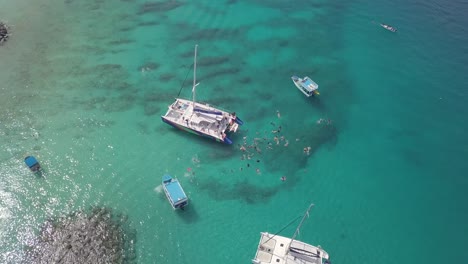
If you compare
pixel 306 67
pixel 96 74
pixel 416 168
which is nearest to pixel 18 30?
pixel 96 74

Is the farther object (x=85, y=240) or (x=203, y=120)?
(x=203, y=120)

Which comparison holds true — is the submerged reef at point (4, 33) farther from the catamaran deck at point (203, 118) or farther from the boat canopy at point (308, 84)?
the boat canopy at point (308, 84)

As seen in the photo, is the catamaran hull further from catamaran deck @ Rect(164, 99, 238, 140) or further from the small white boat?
the small white boat

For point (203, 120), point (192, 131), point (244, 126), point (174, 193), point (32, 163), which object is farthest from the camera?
point (244, 126)

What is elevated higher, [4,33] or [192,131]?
[4,33]

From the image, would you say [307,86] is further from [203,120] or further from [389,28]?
[389,28]

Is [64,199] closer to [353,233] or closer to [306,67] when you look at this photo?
[353,233]

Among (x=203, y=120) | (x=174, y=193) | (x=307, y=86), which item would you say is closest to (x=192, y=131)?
(x=203, y=120)
